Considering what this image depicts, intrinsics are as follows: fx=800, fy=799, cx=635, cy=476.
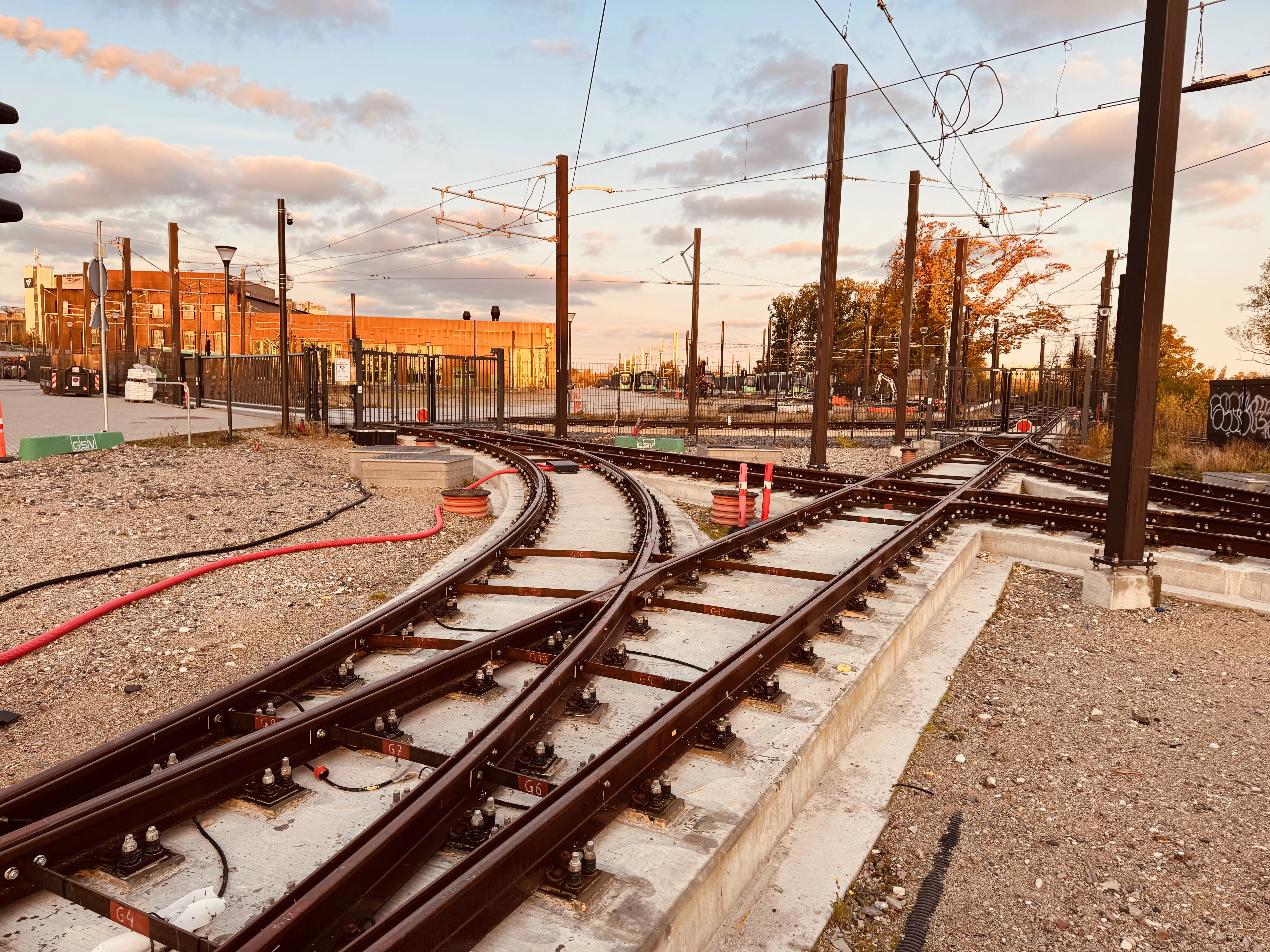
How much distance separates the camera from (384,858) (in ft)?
8.82

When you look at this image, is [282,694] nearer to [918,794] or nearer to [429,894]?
[429,894]

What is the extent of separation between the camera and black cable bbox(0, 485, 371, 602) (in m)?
7.62

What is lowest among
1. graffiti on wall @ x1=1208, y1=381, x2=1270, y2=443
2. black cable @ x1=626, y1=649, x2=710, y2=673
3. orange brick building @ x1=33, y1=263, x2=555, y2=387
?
black cable @ x1=626, y1=649, x2=710, y2=673

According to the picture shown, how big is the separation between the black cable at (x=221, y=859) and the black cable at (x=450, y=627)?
8.45ft

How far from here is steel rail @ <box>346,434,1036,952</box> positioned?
7.64ft

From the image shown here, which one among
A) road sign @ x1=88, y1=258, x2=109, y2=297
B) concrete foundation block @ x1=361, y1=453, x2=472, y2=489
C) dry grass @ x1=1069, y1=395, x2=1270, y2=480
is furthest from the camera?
dry grass @ x1=1069, y1=395, x2=1270, y2=480

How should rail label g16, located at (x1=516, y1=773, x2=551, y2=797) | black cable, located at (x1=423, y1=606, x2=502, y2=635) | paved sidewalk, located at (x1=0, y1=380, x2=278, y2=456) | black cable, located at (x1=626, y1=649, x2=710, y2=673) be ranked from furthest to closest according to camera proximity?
paved sidewalk, located at (x1=0, y1=380, x2=278, y2=456) < black cable, located at (x1=423, y1=606, x2=502, y2=635) < black cable, located at (x1=626, y1=649, x2=710, y2=673) < rail label g16, located at (x1=516, y1=773, x2=551, y2=797)

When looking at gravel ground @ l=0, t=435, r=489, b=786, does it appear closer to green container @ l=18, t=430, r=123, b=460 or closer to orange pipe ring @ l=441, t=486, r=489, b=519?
orange pipe ring @ l=441, t=486, r=489, b=519

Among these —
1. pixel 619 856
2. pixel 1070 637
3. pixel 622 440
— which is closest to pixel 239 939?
pixel 619 856

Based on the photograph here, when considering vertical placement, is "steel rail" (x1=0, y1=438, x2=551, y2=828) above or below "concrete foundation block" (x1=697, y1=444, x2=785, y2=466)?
below

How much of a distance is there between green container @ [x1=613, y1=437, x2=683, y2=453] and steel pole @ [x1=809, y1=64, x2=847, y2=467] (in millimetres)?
4853

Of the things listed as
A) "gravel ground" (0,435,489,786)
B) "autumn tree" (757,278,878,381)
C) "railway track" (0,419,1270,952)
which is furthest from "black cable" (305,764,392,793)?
"autumn tree" (757,278,878,381)

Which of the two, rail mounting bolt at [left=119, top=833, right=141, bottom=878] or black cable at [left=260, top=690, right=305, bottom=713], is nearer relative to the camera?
rail mounting bolt at [left=119, top=833, right=141, bottom=878]

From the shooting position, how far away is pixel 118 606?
23.4ft
